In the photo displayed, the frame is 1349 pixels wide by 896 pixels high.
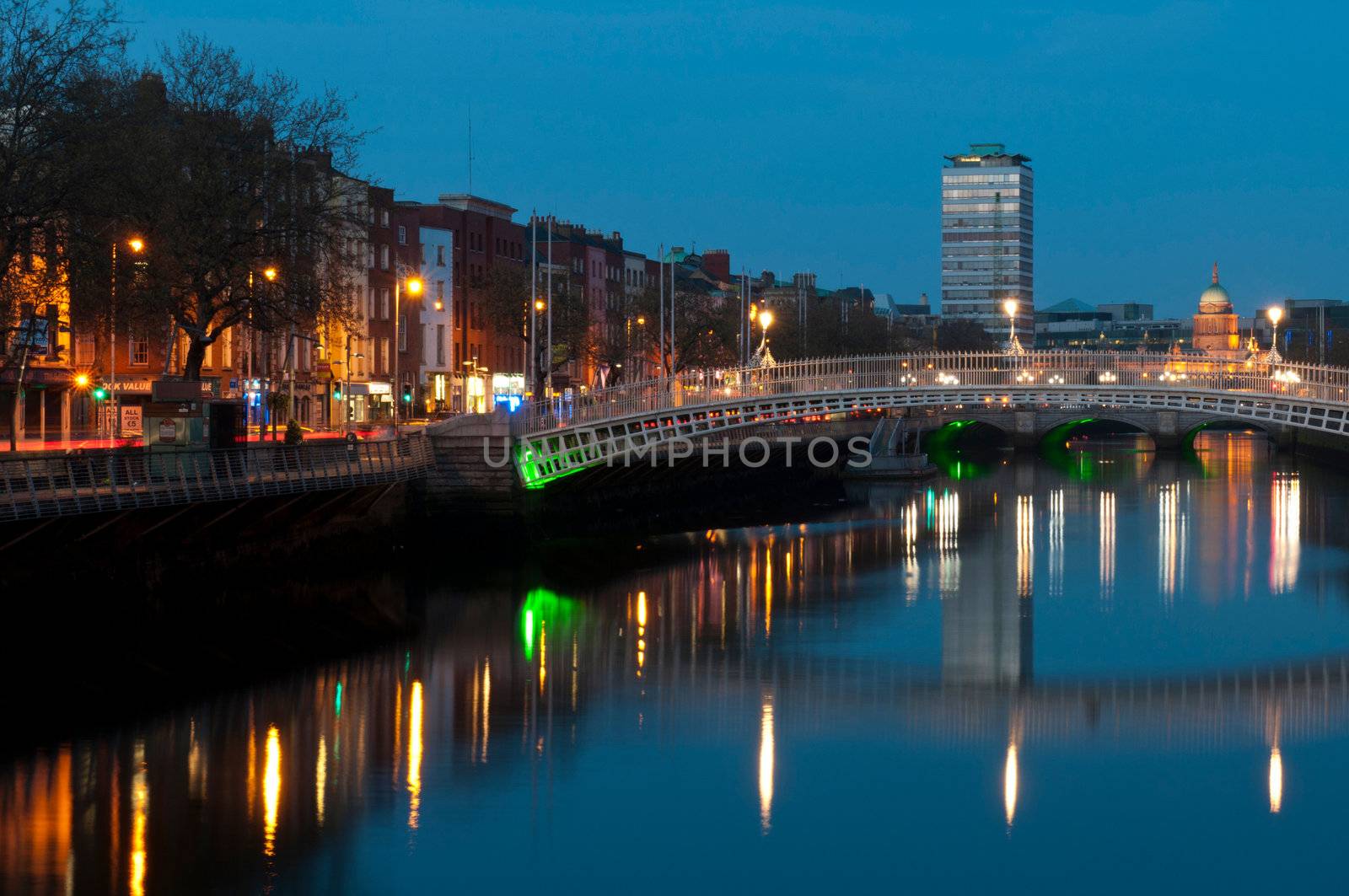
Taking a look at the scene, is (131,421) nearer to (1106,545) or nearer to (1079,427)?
(1106,545)

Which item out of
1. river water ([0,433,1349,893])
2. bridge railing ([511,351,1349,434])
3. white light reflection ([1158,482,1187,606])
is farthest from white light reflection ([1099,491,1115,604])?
bridge railing ([511,351,1349,434])

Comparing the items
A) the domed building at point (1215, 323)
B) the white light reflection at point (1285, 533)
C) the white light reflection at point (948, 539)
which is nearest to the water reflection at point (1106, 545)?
the white light reflection at point (948, 539)

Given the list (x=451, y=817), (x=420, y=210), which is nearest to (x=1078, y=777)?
(x=451, y=817)

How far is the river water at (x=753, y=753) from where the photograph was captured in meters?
20.0

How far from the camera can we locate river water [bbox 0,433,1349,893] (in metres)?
20.0

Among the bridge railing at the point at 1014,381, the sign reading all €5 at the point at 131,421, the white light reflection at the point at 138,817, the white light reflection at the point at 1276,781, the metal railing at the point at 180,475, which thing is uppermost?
the bridge railing at the point at 1014,381

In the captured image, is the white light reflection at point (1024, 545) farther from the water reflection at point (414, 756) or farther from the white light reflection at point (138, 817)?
the white light reflection at point (138, 817)

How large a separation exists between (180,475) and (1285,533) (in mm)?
30739

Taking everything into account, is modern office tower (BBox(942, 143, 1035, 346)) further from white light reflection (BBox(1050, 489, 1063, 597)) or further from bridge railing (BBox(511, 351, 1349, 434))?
bridge railing (BBox(511, 351, 1349, 434))

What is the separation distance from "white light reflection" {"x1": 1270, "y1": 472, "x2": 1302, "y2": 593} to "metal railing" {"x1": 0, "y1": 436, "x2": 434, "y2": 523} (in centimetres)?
1808

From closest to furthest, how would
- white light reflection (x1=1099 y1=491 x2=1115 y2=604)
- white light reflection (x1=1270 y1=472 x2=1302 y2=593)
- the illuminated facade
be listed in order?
1. the illuminated facade
2. white light reflection (x1=1099 y1=491 x2=1115 y2=604)
3. white light reflection (x1=1270 y1=472 x2=1302 y2=593)

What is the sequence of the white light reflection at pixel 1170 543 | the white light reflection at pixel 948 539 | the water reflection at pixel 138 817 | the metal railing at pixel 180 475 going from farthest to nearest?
the white light reflection at pixel 948 539 < the white light reflection at pixel 1170 543 < the metal railing at pixel 180 475 < the water reflection at pixel 138 817

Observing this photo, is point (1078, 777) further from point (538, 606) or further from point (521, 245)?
point (521, 245)

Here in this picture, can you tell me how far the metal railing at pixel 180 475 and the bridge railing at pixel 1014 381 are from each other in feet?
21.8
